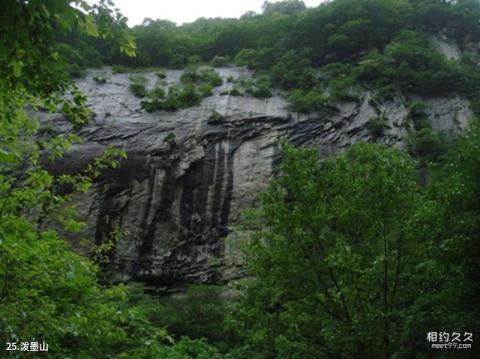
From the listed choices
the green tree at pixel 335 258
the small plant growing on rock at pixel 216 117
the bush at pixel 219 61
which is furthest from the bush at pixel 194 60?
the green tree at pixel 335 258

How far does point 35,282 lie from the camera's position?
3.86 metres

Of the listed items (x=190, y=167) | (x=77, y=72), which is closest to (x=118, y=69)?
(x=77, y=72)

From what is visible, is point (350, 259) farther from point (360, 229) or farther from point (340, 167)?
point (340, 167)

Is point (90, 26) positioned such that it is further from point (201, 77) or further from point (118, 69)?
point (118, 69)

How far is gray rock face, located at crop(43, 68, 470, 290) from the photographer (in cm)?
2234

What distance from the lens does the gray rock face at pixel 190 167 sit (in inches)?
880

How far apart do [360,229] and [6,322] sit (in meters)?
7.33

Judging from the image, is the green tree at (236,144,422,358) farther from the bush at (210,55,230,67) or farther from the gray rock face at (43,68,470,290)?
the bush at (210,55,230,67)

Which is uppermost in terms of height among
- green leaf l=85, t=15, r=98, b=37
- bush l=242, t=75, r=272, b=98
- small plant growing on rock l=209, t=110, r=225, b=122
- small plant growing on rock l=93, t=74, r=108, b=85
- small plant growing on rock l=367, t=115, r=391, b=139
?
small plant growing on rock l=93, t=74, r=108, b=85

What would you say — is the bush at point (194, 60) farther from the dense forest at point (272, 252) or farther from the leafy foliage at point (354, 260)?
the leafy foliage at point (354, 260)

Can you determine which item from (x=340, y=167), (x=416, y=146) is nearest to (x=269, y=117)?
(x=416, y=146)

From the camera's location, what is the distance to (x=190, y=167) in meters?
24.7

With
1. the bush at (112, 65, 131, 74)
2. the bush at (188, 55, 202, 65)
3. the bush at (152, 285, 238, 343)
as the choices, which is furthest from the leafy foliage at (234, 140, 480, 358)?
the bush at (188, 55, 202, 65)

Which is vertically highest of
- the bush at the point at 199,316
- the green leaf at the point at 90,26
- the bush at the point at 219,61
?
the bush at the point at 219,61
